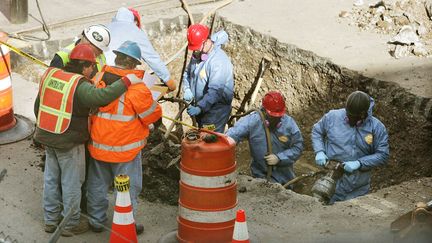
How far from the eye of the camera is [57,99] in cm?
806

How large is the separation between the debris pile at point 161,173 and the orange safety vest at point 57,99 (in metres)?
1.74

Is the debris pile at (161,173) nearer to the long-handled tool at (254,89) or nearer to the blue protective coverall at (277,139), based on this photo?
the blue protective coverall at (277,139)

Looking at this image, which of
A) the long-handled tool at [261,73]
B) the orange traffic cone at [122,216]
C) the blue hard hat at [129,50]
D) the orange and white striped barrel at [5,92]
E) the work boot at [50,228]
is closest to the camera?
the orange traffic cone at [122,216]

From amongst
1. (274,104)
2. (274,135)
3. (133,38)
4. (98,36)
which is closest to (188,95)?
(133,38)

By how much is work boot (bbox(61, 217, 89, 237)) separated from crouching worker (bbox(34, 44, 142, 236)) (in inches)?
0.5

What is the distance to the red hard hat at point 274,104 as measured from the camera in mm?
10211

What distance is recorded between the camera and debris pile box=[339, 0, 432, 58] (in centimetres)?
1359

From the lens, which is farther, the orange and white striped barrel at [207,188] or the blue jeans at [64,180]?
the blue jeans at [64,180]

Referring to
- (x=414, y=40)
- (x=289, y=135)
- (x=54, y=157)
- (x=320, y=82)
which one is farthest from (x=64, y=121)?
(x=414, y=40)

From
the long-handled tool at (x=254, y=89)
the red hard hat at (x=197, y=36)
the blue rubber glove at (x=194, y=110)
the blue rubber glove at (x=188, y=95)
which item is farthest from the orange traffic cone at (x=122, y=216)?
the long-handled tool at (x=254, y=89)

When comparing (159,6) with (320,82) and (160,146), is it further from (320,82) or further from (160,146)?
(160,146)

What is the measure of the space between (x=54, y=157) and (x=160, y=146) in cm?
238

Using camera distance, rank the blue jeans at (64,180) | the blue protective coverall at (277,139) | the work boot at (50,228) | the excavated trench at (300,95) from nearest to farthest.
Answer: the blue jeans at (64,180)
the work boot at (50,228)
the blue protective coverall at (277,139)
the excavated trench at (300,95)

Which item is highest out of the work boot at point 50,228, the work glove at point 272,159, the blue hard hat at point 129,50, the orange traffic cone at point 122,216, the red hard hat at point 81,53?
the blue hard hat at point 129,50
